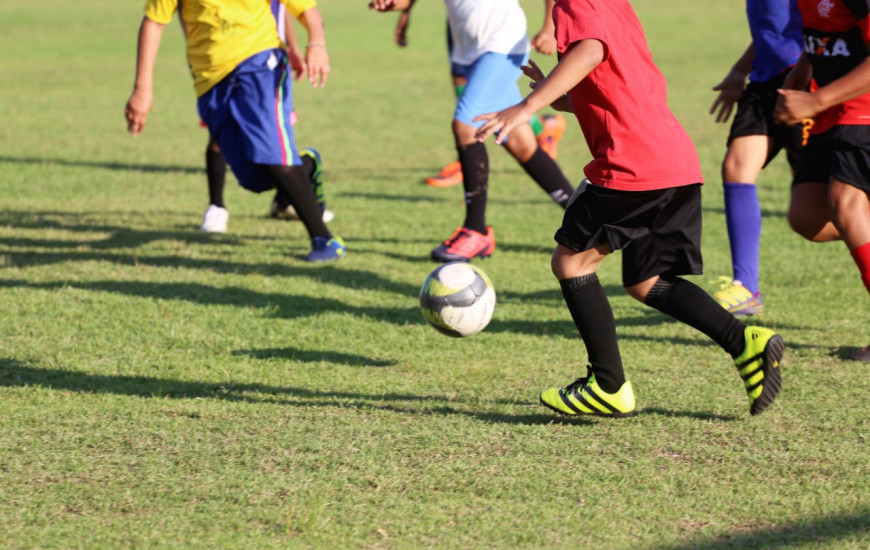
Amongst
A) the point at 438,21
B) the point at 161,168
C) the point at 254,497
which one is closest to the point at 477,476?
the point at 254,497

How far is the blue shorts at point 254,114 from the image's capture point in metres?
6.56

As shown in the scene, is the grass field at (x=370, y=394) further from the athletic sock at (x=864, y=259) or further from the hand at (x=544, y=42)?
the hand at (x=544, y=42)

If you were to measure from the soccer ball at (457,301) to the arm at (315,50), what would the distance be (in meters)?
2.19

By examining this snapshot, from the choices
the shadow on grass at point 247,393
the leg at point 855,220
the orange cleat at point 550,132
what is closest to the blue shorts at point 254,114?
the shadow on grass at point 247,393

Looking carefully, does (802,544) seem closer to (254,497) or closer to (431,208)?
(254,497)

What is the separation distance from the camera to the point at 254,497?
3389 mm

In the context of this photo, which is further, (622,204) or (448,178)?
(448,178)

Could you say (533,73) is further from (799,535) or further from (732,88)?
(732,88)

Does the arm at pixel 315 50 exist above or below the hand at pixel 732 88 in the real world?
above

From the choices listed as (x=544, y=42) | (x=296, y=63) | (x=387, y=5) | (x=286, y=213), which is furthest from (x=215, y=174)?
(x=544, y=42)

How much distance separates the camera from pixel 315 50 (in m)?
6.41

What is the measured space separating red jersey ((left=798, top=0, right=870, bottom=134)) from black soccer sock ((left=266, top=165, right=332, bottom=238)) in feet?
10.2

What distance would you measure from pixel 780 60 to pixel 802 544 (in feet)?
10.6

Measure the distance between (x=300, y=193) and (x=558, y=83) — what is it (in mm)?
3343
